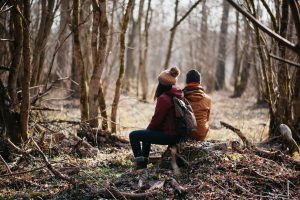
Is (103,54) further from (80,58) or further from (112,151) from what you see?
(112,151)

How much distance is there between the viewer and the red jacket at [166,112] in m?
6.71

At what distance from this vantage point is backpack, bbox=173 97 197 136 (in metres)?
6.65

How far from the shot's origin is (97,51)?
31.8 ft

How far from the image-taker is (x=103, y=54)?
9570 millimetres

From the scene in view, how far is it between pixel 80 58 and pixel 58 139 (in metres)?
1.81

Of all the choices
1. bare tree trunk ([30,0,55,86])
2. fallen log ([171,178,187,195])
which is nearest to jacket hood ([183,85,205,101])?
fallen log ([171,178,187,195])

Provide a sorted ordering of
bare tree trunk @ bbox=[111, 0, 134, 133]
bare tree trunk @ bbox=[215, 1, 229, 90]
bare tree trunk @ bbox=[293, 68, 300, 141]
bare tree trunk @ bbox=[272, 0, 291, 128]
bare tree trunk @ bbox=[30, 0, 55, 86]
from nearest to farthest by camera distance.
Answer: bare tree trunk @ bbox=[293, 68, 300, 141], bare tree trunk @ bbox=[272, 0, 291, 128], bare tree trunk @ bbox=[30, 0, 55, 86], bare tree trunk @ bbox=[111, 0, 134, 133], bare tree trunk @ bbox=[215, 1, 229, 90]

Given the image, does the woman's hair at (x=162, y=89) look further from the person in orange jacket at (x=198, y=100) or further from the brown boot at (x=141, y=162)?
the brown boot at (x=141, y=162)

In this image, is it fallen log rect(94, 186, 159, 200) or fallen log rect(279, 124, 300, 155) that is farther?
fallen log rect(279, 124, 300, 155)

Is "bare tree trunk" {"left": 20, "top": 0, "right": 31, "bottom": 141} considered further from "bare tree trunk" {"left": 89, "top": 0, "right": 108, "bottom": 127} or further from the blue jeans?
"bare tree trunk" {"left": 89, "top": 0, "right": 108, "bottom": 127}

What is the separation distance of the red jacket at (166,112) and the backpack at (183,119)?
7 centimetres

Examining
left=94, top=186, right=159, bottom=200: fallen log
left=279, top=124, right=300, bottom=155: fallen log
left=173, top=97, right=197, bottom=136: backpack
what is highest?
left=173, top=97, right=197, bottom=136: backpack

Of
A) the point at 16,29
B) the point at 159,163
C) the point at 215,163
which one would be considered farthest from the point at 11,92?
the point at 215,163

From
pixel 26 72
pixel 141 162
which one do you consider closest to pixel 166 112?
pixel 141 162
